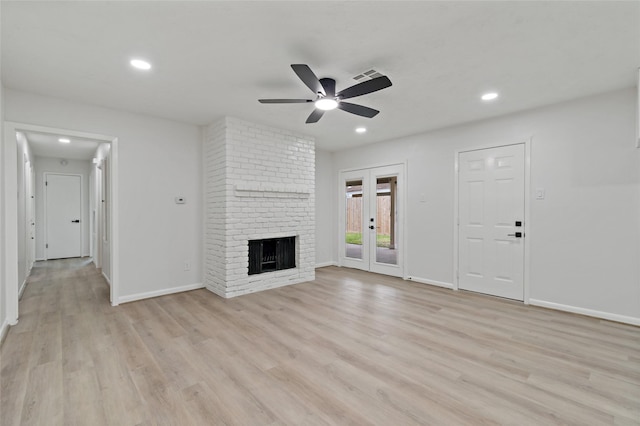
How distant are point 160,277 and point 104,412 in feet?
8.89

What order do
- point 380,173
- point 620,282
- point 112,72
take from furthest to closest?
1. point 380,173
2. point 620,282
3. point 112,72

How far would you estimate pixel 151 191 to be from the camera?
427cm

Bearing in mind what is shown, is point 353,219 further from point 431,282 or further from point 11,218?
point 11,218

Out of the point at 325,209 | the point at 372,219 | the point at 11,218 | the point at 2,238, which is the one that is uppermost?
the point at 325,209

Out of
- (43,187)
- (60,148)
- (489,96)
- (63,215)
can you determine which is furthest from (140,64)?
(63,215)

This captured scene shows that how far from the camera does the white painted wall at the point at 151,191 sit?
386 centimetres

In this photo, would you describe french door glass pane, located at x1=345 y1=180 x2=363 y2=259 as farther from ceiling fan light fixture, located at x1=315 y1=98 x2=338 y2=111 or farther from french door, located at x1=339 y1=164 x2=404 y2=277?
ceiling fan light fixture, located at x1=315 y1=98 x2=338 y2=111

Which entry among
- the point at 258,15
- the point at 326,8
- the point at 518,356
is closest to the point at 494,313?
the point at 518,356

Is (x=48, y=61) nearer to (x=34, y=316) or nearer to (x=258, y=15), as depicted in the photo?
(x=258, y=15)

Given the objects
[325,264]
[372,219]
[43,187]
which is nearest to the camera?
[372,219]

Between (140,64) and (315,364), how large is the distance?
10.3 ft

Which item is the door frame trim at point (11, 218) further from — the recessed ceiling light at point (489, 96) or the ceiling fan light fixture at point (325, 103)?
the recessed ceiling light at point (489, 96)

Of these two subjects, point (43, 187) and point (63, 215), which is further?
point (63, 215)

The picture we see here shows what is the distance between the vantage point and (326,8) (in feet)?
6.48
